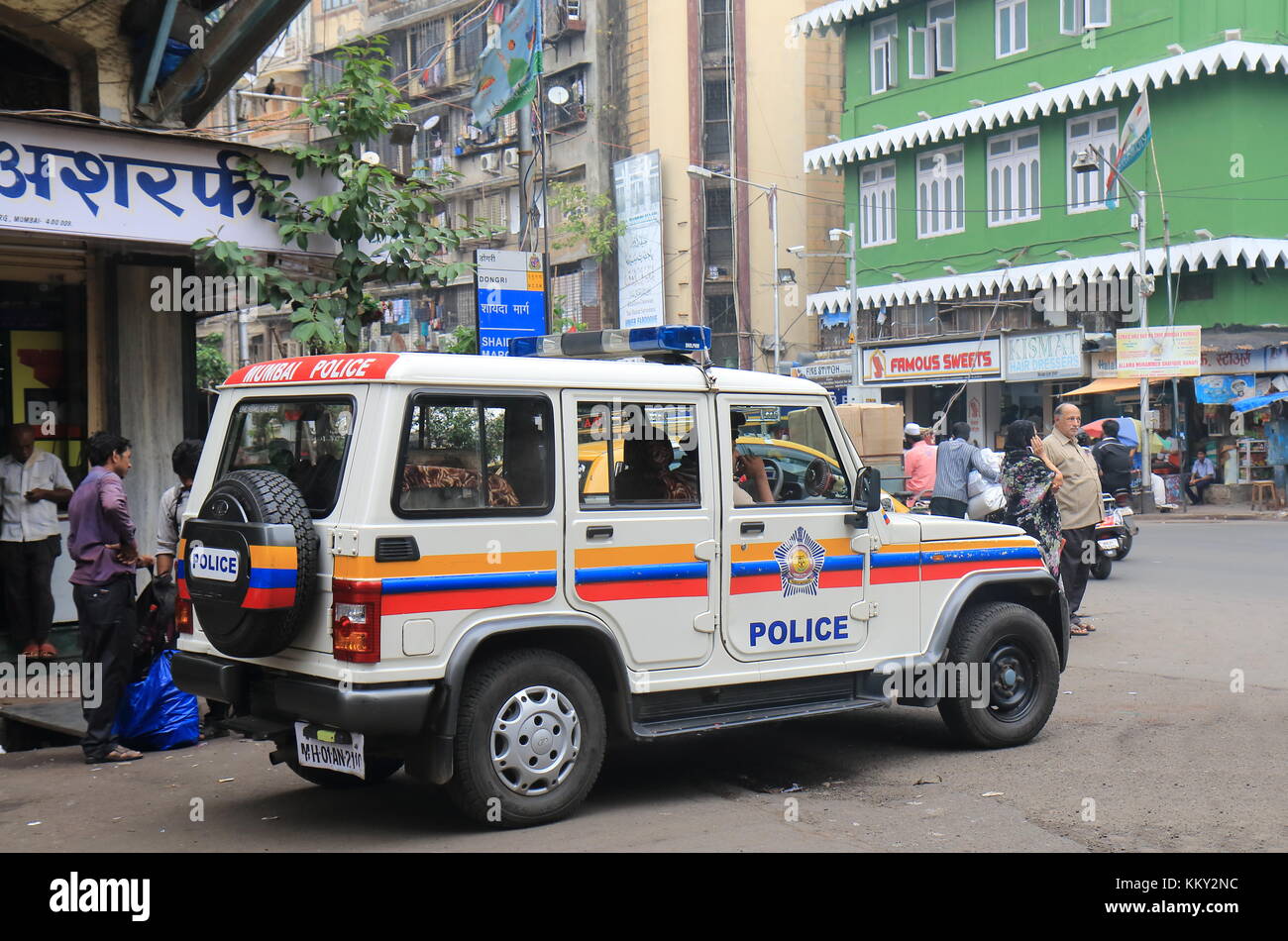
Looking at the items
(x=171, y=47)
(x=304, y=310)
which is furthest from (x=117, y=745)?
(x=171, y=47)

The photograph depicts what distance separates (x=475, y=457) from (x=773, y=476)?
1657 mm

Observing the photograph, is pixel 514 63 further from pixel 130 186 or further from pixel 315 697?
pixel 315 697

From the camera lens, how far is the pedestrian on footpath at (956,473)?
40.7ft

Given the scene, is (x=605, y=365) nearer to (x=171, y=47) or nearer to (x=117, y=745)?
(x=117, y=745)

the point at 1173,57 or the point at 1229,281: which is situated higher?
the point at 1173,57

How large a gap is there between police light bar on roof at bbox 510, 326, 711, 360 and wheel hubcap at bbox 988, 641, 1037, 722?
2.37 metres

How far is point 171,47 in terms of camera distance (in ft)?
34.7

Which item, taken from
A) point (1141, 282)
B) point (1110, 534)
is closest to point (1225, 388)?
point (1141, 282)

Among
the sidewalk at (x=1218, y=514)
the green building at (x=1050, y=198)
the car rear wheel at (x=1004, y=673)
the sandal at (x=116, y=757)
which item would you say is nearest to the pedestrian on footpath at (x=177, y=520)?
the sandal at (x=116, y=757)

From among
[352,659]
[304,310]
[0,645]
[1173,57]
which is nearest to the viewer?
[352,659]

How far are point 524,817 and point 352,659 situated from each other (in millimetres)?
1025

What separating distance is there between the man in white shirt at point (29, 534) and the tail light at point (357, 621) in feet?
18.5

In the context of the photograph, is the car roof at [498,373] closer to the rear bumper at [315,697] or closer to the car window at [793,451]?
the car window at [793,451]

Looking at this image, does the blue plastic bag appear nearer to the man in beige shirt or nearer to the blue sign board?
the blue sign board
